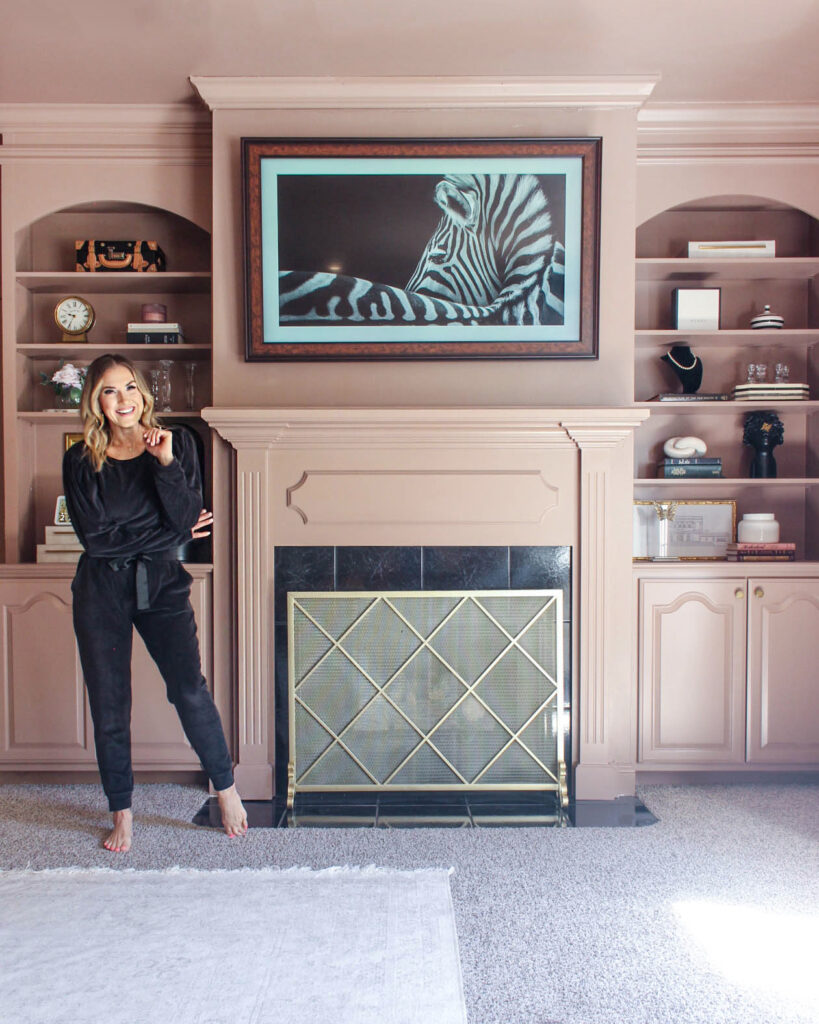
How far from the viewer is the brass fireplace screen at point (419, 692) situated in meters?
2.64

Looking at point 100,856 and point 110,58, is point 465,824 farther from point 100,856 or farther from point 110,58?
point 110,58

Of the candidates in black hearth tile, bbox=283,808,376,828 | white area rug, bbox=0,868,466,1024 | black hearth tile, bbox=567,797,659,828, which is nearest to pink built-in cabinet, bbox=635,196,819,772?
black hearth tile, bbox=567,797,659,828

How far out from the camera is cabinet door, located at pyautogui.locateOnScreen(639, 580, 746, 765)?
278cm

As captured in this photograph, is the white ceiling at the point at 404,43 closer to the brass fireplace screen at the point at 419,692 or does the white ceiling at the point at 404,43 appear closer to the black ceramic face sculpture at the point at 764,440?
the black ceramic face sculpture at the point at 764,440

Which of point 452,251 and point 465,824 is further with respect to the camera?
point 452,251

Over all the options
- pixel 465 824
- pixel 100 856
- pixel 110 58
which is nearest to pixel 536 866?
pixel 465 824

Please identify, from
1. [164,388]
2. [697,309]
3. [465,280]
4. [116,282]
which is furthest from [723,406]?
[116,282]

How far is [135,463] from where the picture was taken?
229cm

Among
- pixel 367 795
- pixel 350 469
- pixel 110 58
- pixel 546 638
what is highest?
pixel 110 58

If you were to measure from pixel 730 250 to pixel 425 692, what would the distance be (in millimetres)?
2060

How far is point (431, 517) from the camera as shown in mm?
2676

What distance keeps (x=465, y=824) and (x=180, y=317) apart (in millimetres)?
2281

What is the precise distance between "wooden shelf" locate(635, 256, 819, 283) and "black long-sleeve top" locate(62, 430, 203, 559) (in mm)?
1915

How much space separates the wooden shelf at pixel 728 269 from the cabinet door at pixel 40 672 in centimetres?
256
